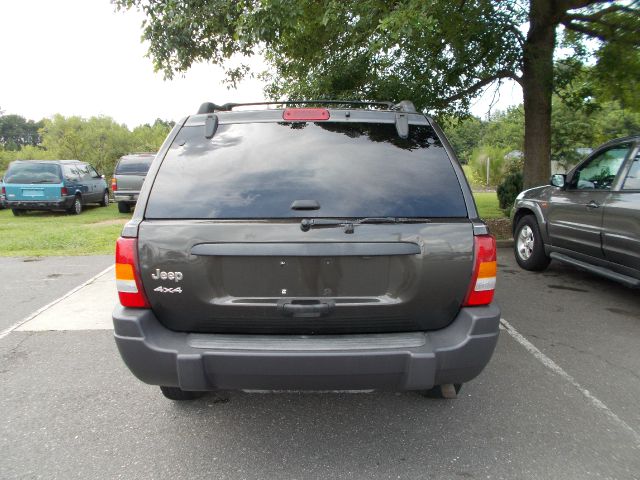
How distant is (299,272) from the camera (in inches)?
93.4

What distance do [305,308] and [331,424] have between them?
101 centimetres

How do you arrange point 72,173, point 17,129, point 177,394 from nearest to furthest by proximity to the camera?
point 177,394 < point 72,173 < point 17,129

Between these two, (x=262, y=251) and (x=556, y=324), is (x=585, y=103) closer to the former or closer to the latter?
(x=556, y=324)

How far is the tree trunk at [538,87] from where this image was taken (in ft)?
28.1

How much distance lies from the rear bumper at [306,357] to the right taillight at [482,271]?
0.23 feet

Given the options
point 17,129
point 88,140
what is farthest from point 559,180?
point 17,129

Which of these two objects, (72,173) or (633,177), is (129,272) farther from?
(72,173)

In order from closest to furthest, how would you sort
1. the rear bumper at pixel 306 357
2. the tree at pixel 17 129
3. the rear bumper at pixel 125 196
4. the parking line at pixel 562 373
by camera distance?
1. the rear bumper at pixel 306 357
2. the parking line at pixel 562 373
3. the rear bumper at pixel 125 196
4. the tree at pixel 17 129

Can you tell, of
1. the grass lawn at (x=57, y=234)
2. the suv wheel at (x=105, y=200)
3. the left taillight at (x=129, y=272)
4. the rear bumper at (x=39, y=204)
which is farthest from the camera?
the suv wheel at (x=105, y=200)

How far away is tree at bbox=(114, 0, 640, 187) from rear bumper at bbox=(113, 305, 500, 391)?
15.8 feet

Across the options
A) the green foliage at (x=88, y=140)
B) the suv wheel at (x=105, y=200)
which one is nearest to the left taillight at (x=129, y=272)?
the suv wheel at (x=105, y=200)

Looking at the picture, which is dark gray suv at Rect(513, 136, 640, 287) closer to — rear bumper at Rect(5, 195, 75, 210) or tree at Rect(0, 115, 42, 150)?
rear bumper at Rect(5, 195, 75, 210)

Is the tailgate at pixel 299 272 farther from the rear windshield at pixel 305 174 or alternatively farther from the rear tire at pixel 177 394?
the rear tire at pixel 177 394

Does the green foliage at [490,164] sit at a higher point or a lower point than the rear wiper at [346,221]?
higher
